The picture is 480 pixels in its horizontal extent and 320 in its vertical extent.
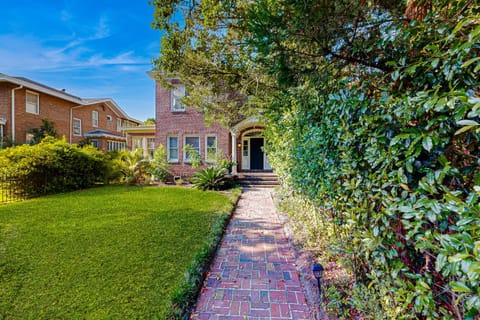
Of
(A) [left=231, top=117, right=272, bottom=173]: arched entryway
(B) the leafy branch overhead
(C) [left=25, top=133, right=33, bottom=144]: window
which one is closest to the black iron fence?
(B) the leafy branch overhead

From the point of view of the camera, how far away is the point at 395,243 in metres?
1.56

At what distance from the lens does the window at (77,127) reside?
19656 millimetres

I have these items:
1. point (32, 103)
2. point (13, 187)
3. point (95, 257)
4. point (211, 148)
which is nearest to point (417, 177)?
point (95, 257)

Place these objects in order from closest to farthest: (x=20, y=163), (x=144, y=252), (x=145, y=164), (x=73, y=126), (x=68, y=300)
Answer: (x=68, y=300) → (x=144, y=252) → (x=20, y=163) → (x=145, y=164) → (x=73, y=126)

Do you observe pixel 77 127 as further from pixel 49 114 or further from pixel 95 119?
pixel 49 114

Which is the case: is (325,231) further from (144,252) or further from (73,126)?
(73,126)

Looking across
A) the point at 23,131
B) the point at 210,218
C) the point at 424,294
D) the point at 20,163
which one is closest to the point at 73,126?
the point at 23,131

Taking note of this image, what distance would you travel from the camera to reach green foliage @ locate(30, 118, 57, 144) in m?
15.5

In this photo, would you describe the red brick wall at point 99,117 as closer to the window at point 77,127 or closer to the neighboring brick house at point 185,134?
the window at point 77,127

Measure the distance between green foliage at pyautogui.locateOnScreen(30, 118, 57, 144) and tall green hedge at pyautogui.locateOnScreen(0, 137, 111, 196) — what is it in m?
7.70

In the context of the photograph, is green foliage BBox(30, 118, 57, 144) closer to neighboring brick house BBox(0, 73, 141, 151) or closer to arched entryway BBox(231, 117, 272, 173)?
neighboring brick house BBox(0, 73, 141, 151)

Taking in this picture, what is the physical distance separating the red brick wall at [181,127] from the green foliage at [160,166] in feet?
2.63

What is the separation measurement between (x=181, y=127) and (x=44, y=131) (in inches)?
421

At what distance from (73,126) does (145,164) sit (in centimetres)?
1192
